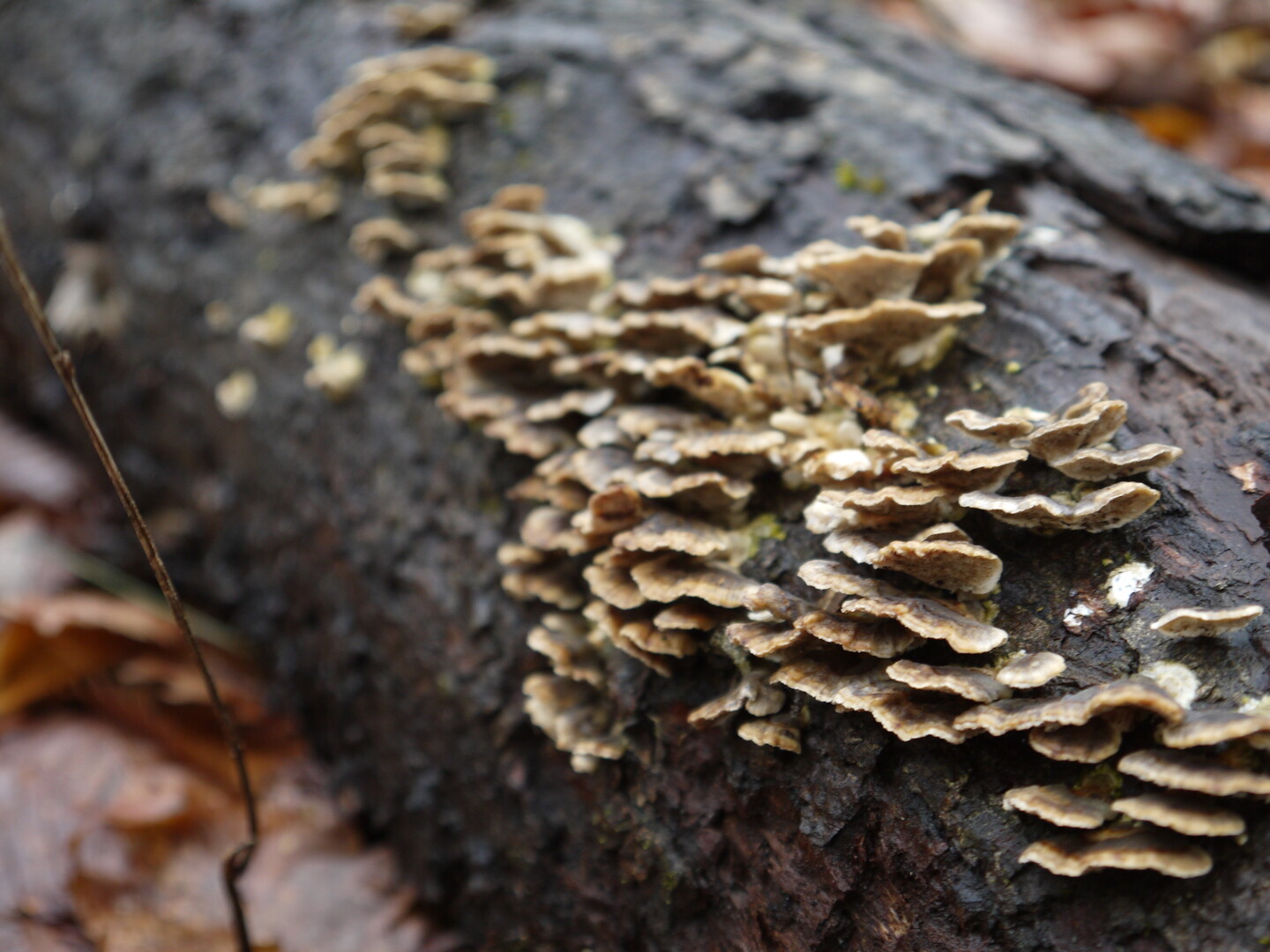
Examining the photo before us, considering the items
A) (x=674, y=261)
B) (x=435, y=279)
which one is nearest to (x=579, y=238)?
(x=674, y=261)

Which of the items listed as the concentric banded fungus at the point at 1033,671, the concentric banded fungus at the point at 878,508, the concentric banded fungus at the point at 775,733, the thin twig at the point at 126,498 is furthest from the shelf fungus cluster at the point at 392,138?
the concentric banded fungus at the point at 1033,671

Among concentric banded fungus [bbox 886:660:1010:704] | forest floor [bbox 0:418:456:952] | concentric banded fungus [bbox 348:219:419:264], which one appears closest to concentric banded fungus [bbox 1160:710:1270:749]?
concentric banded fungus [bbox 886:660:1010:704]

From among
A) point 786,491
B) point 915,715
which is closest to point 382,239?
point 786,491

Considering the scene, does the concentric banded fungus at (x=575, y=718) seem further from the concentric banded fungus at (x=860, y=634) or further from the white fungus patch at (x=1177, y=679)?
the white fungus patch at (x=1177, y=679)

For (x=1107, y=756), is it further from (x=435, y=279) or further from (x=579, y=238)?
(x=435, y=279)

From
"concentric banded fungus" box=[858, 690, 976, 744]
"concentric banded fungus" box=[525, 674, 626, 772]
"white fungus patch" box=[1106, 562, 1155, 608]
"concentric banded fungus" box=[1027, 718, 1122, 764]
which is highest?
"white fungus patch" box=[1106, 562, 1155, 608]

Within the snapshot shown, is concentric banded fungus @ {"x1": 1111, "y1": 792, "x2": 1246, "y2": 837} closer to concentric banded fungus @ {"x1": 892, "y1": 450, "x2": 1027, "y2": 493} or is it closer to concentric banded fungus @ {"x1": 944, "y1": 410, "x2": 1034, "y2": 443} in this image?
concentric banded fungus @ {"x1": 892, "y1": 450, "x2": 1027, "y2": 493}

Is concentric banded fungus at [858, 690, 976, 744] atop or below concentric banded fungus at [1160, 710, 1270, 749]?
below
